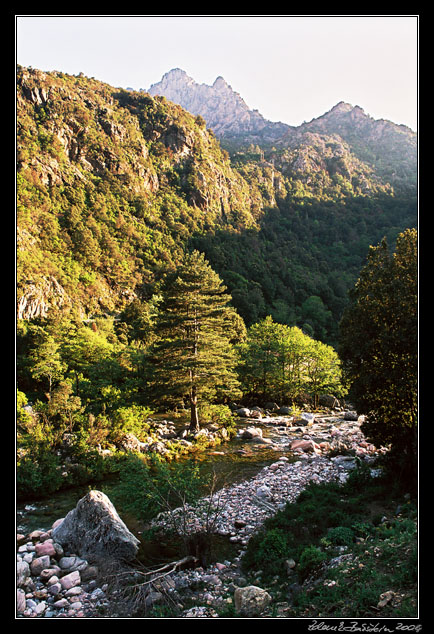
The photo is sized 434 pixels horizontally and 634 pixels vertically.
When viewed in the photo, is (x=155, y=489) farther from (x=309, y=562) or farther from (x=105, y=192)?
(x=105, y=192)

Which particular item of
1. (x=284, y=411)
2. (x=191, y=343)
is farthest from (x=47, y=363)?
(x=284, y=411)

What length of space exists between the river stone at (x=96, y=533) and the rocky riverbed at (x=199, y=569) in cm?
20

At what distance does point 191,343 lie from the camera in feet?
58.4

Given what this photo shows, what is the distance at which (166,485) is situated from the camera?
781 cm

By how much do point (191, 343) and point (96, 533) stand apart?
10900 mm

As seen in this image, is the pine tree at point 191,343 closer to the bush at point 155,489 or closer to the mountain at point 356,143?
the bush at point 155,489

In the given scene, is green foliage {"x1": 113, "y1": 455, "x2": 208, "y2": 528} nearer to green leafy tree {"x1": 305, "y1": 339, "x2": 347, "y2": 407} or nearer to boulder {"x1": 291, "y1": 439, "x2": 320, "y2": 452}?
boulder {"x1": 291, "y1": 439, "x2": 320, "y2": 452}

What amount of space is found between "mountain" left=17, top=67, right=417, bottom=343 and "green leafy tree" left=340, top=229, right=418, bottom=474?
26114mm

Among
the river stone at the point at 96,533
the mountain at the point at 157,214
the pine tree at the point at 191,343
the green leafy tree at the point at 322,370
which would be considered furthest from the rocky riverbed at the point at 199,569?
the mountain at the point at 157,214

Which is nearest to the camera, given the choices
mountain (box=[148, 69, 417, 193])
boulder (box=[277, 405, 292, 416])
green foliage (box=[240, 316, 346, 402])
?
boulder (box=[277, 405, 292, 416])

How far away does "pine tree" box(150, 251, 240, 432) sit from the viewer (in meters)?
17.2

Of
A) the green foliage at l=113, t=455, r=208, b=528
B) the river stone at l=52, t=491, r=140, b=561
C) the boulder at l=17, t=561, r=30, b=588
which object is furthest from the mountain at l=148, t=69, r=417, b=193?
the boulder at l=17, t=561, r=30, b=588
